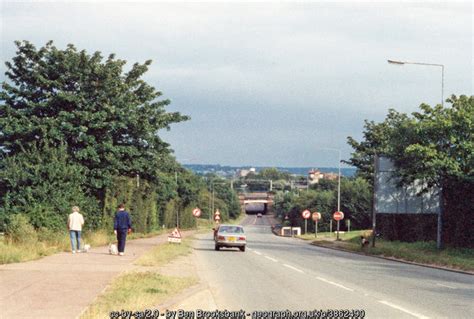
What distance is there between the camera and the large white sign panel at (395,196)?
44438 millimetres

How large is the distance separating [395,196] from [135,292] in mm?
33256

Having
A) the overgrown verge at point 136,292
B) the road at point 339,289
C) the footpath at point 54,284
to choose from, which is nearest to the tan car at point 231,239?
the road at point 339,289

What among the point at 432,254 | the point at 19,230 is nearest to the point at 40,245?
the point at 19,230

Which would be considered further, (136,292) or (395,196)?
(395,196)

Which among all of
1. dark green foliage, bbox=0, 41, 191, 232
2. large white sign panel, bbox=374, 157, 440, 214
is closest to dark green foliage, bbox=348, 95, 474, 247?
large white sign panel, bbox=374, 157, 440, 214

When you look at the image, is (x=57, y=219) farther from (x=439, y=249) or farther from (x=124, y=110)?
(x=439, y=249)

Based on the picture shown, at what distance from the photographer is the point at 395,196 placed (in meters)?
45.2

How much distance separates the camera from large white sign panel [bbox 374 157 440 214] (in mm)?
44438

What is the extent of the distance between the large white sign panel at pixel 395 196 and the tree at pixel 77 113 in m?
15.1

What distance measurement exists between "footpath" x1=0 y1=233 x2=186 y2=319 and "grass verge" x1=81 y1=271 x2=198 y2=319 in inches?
9.2

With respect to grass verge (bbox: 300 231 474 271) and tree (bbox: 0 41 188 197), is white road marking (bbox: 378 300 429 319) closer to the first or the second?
grass verge (bbox: 300 231 474 271)

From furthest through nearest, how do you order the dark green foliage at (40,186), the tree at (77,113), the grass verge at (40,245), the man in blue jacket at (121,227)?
1. the tree at (77,113)
2. the dark green foliage at (40,186)
3. the man in blue jacket at (121,227)
4. the grass verge at (40,245)

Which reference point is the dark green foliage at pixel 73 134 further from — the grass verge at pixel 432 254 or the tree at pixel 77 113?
the grass verge at pixel 432 254

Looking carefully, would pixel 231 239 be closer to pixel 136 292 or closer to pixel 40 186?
pixel 40 186
